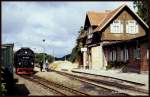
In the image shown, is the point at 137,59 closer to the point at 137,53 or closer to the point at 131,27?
the point at 137,53

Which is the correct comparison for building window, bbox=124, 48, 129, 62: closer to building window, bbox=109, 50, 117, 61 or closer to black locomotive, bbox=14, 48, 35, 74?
building window, bbox=109, 50, 117, 61

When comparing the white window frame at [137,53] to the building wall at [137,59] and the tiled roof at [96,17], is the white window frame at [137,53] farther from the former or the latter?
the tiled roof at [96,17]

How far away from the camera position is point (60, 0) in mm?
11031

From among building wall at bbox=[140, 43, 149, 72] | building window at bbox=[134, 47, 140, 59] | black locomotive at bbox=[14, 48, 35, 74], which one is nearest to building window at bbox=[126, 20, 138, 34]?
building window at bbox=[134, 47, 140, 59]

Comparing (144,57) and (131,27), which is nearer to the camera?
(144,57)

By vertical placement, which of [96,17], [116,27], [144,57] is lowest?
[144,57]

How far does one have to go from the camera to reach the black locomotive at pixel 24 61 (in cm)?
4344

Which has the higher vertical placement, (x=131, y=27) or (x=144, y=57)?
→ (x=131, y=27)

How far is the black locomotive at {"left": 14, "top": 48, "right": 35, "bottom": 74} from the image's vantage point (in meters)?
43.4

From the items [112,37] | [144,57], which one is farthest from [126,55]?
[112,37]

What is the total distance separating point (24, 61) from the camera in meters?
43.5

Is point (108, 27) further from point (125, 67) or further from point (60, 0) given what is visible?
point (60, 0)

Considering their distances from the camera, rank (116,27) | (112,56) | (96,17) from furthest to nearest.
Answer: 1. (96,17)
2. (116,27)
3. (112,56)

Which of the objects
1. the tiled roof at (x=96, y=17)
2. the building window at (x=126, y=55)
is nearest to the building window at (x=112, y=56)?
the building window at (x=126, y=55)
